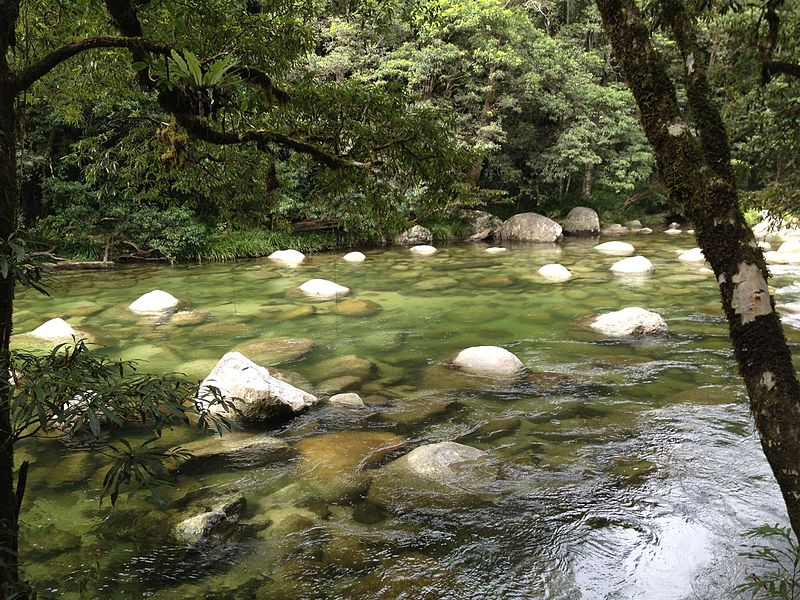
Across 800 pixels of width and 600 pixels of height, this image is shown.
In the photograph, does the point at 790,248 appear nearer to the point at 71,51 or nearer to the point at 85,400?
the point at 71,51

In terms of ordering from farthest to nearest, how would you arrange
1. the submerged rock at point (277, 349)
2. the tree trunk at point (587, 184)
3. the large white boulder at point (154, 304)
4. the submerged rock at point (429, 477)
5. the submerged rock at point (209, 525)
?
1. the tree trunk at point (587, 184)
2. the large white boulder at point (154, 304)
3. the submerged rock at point (277, 349)
4. the submerged rock at point (429, 477)
5. the submerged rock at point (209, 525)

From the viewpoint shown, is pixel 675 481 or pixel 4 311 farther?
pixel 675 481

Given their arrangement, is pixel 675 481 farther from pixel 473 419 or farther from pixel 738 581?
pixel 473 419

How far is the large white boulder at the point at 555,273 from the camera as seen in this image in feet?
41.3

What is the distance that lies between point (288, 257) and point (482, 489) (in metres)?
13.1

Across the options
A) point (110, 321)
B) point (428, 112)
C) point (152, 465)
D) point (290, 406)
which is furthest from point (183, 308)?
point (152, 465)

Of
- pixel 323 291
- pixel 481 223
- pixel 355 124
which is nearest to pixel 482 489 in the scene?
pixel 355 124

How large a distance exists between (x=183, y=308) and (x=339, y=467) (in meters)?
6.74

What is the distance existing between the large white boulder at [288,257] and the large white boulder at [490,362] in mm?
9813

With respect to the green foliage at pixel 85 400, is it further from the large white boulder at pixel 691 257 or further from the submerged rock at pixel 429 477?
the large white boulder at pixel 691 257

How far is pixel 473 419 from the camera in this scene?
547cm

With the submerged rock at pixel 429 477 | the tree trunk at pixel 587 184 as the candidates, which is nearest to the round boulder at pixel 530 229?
the tree trunk at pixel 587 184

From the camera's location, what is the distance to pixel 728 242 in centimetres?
236

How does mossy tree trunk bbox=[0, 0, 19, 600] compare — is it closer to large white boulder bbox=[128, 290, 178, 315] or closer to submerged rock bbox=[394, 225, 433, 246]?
large white boulder bbox=[128, 290, 178, 315]
